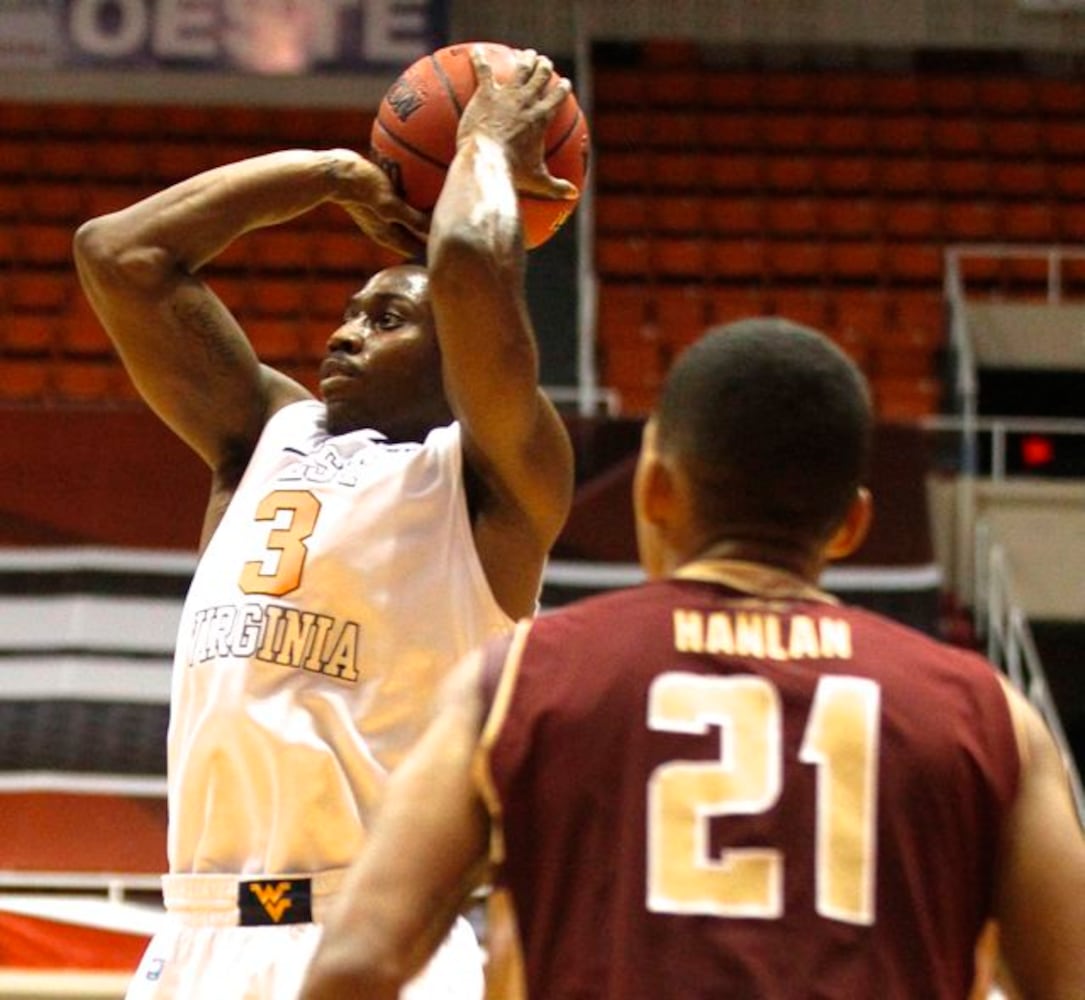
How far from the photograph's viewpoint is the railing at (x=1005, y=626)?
9312mm

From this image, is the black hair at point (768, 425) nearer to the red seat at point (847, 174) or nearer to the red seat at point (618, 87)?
the red seat at point (847, 174)

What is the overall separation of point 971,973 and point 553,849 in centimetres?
42

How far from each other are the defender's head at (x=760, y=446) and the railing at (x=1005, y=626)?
283 inches

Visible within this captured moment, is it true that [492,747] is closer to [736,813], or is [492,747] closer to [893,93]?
[736,813]

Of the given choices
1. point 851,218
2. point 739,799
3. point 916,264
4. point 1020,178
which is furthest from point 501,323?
point 1020,178

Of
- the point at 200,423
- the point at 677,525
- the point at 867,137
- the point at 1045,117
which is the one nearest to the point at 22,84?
the point at 867,137

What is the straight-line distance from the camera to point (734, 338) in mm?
2084

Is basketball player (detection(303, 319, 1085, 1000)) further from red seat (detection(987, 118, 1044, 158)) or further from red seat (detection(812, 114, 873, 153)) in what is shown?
red seat (detection(987, 118, 1044, 158))

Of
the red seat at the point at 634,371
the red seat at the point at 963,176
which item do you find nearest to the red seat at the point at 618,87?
the red seat at the point at 963,176

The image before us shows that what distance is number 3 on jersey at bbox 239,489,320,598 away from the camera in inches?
137

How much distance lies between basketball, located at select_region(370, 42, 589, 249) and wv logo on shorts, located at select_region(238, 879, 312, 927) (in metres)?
1.17

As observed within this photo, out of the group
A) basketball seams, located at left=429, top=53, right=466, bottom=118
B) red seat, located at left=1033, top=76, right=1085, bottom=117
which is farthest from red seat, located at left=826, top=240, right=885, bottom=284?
basketball seams, located at left=429, top=53, right=466, bottom=118

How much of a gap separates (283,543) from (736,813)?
169 centimetres

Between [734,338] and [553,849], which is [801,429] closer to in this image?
[734,338]
